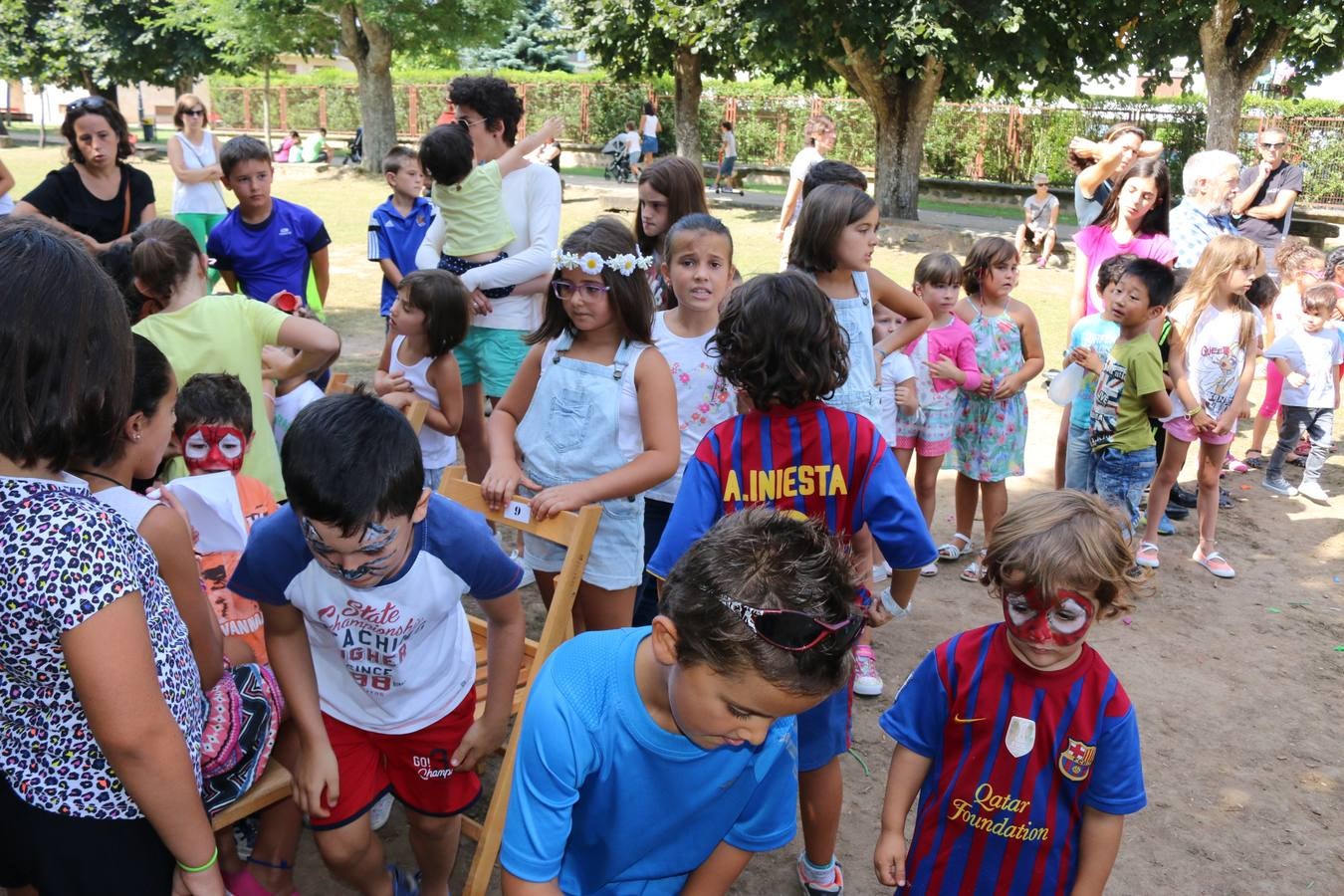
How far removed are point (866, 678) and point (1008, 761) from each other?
79.9 inches

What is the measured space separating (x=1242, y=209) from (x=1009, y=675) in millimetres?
9102

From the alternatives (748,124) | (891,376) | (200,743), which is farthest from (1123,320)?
(748,124)

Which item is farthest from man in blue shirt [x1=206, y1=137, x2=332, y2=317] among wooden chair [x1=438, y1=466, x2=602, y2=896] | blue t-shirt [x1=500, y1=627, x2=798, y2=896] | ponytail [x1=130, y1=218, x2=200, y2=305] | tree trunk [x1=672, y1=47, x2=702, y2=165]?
tree trunk [x1=672, y1=47, x2=702, y2=165]

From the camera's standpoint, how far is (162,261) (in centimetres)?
340

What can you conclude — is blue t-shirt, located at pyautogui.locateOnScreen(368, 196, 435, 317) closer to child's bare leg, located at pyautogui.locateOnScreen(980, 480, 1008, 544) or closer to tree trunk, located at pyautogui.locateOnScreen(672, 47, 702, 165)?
child's bare leg, located at pyautogui.locateOnScreen(980, 480, 1008, 544)

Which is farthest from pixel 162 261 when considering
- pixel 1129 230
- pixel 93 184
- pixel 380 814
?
pixel 1129 230

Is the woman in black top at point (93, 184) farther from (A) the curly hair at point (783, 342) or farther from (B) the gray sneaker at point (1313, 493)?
(B) the gray sneaker at point (1313, 493)

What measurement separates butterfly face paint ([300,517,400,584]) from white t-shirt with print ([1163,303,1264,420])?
15.0ft

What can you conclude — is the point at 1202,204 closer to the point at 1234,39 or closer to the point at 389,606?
the point at 389,606

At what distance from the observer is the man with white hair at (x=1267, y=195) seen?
9.07 m

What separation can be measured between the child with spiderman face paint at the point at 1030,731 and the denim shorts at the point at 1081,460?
119 inches

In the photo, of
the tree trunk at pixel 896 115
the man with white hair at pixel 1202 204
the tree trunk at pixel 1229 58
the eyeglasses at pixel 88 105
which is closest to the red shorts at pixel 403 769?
the eyeglasses at pixel 88 105

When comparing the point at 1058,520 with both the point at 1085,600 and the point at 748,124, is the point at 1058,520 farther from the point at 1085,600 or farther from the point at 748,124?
the point at 748,124

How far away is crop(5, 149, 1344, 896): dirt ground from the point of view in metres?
3.20
